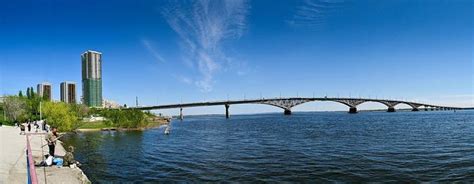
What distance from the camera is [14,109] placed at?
11100 centimetres

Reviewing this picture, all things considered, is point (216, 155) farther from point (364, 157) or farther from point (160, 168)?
point (364, 157)

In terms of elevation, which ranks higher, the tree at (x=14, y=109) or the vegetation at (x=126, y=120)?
the tree at (x=14, y=109)

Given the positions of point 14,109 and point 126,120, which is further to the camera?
point 14,109

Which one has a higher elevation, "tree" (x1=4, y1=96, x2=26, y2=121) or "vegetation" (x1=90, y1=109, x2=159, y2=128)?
"tree" (x1=4, y1=96, x2=26, y2=121)

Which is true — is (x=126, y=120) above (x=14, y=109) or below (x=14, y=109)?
below

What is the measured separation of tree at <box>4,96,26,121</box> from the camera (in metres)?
111

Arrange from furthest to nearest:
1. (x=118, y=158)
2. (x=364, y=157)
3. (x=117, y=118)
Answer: (x=117, y=118)
(x=118, y=158)
(x=364, y=157)

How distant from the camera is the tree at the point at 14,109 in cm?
11062

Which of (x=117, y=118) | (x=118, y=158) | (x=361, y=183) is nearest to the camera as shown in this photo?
(x=361, y=183)

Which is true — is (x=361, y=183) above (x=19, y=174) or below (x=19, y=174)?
below

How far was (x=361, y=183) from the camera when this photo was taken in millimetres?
24875

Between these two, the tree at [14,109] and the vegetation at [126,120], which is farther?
the tree at [14,109]

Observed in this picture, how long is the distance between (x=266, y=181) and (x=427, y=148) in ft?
83.8

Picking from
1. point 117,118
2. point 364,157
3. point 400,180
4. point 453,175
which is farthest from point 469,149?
point 117,118
